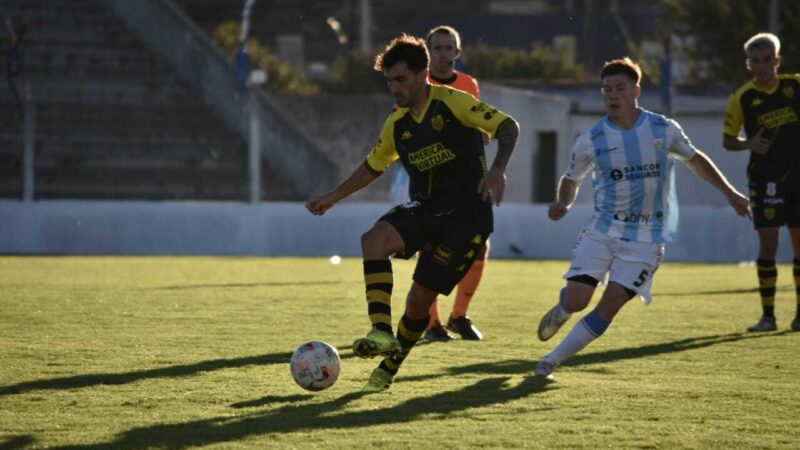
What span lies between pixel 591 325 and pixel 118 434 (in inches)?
117

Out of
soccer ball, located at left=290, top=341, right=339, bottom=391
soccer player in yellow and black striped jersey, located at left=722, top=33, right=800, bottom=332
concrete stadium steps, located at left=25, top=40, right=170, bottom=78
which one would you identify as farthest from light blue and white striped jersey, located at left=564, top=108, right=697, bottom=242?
concrete stadium steps, located at left=25, top=40, right=170, bottom=78

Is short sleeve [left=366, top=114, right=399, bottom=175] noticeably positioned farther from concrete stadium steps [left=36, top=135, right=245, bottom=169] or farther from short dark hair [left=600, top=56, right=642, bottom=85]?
concrete stadium steps [left=36, top=135, right=245, bottom=169]

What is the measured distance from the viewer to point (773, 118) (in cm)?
1137

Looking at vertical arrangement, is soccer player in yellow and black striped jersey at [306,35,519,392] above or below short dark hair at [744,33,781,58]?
below

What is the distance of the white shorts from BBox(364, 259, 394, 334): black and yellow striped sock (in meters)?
1.18

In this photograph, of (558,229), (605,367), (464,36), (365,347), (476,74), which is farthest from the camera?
(464,36)

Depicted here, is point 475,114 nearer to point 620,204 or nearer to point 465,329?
point 620,204

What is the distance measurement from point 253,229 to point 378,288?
48.2ft

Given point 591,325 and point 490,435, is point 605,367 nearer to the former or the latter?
point 591,325

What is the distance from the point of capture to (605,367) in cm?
875

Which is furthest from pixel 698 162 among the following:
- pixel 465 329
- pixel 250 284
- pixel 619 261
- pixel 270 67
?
pixel 270 67

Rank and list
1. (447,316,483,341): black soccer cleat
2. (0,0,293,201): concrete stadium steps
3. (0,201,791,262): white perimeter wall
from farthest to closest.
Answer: (0,0,293,201): concrete stadium steps → (0,201,791,262): white perimeter wall → (447,316,483,341): black soccer cleat

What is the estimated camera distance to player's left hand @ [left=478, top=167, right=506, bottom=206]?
7398mm

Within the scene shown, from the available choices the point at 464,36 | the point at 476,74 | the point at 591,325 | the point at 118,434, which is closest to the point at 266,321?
the point at 591,325
